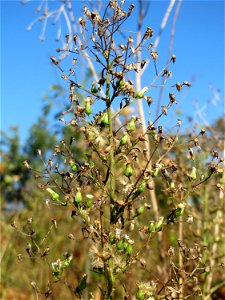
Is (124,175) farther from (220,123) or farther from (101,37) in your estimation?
(220,123)

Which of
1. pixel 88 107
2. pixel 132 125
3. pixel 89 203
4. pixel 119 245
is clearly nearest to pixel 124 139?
pixel 132 125

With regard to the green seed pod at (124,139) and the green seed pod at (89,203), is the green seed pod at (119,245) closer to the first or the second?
the green seed pod at (89,203)

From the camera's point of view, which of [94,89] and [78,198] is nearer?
[78,198]

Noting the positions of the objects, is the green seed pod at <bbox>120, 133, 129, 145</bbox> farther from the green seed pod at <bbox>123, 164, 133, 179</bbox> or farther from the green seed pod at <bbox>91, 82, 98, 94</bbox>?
the green seed pod at <bbox>91, 82, 98, 94</bbox>

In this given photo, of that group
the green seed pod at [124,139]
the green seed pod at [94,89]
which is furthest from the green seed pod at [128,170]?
the green seed pod at [94,89]

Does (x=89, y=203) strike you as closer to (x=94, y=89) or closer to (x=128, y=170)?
(x=128, y=170)

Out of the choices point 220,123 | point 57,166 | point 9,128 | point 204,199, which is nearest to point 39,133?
point 9,128

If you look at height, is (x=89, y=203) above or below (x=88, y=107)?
below

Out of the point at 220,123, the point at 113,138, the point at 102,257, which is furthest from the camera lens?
the point at 220,123

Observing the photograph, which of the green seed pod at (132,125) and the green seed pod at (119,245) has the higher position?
the green seed pod at (132,125)

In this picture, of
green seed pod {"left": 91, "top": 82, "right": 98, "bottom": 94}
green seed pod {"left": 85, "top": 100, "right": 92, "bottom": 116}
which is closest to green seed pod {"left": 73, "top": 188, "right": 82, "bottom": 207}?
green seed pod {"left": 85, "top": 100, "right": 92, "bottom": 116}

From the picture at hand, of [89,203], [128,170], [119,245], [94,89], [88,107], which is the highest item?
[94,89]
